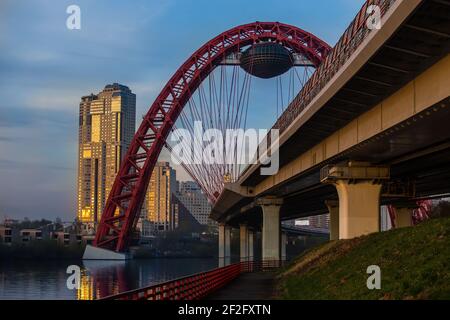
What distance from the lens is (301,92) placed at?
111 ft

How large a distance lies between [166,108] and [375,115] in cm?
8251

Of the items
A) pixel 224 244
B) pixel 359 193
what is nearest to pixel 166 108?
pixel 224 244

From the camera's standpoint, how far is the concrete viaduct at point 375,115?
59.2 feet

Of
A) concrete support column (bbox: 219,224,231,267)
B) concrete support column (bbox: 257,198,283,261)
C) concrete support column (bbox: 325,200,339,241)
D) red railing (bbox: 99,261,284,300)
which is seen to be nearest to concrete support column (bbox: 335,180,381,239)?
red railing (bbox: 99,261,284,300)

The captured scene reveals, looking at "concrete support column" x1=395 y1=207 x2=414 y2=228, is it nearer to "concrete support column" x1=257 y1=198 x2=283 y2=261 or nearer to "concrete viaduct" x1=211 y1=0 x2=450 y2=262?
"concrete support column" x1=257 y1=198 x2=283 y2=261

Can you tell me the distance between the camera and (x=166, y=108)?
106562 mm

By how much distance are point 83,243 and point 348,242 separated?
11490 centimetres

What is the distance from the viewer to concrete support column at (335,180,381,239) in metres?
34.3

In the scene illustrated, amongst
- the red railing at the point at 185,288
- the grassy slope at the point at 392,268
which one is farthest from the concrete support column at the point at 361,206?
A: the red railing at the point at 185,288

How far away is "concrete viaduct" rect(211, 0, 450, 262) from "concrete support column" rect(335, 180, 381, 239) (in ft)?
0.18

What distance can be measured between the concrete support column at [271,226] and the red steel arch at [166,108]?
34.9 meters
